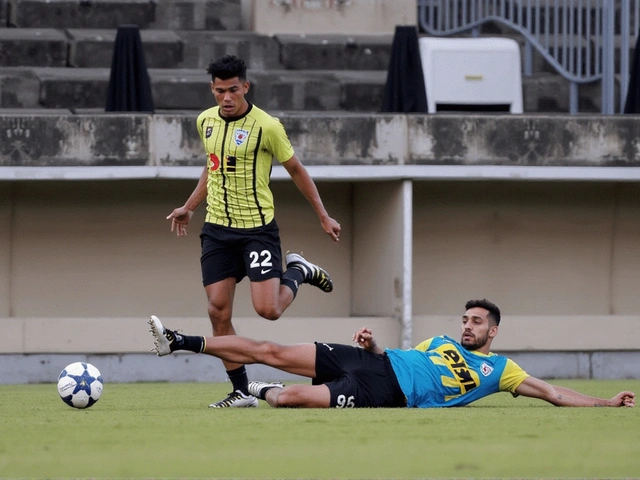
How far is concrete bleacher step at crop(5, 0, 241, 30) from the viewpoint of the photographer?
21391 mm

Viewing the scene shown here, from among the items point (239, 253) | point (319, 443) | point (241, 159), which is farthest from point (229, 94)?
point (319, 443)

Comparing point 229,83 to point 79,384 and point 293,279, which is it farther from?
point 79,384

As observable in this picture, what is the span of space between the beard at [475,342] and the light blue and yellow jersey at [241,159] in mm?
1676

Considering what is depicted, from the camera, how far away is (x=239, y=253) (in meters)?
9.52

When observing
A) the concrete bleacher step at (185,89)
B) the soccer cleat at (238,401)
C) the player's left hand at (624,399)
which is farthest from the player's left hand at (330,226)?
Answer: the concrete bleacher step at (185,89)

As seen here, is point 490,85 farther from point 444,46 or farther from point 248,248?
point 248,248

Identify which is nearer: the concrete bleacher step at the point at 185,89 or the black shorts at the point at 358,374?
the black shorts at the point at 358,374

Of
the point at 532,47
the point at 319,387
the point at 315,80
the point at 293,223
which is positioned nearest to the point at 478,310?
the point at 319,387

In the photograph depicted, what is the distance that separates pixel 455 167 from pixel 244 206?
7.86 meters

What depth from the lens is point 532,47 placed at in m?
22.1

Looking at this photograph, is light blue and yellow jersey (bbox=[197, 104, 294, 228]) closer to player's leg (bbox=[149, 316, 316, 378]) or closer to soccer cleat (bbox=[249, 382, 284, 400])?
player's leg (bbox=[149, 316, 316, 378])

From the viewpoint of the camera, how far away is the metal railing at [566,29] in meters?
20.9

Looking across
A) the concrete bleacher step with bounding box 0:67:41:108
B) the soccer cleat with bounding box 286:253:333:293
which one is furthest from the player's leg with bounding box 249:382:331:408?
the concrete bleacher step with bounding box 0:67:41:108

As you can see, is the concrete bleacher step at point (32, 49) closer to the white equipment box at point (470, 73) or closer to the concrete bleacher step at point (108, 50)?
the concrete bleacher step at point (108, 50)
